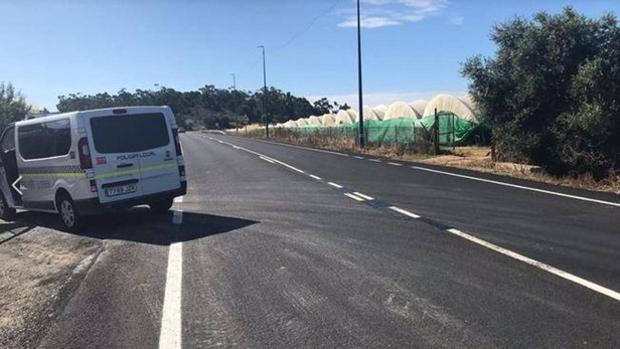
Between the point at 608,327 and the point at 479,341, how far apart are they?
109 centimetres

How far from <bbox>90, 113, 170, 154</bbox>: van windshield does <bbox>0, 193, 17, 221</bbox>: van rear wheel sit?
3.70 metres

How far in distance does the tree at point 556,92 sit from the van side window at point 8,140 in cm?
1288

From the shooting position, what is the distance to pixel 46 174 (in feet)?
36.8

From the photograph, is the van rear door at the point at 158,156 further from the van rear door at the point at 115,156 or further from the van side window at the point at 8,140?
the van side window at the point at 8,140

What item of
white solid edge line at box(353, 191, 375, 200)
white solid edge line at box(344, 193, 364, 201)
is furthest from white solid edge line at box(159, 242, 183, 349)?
white solid edge line at box(353, 191, 375, 200)

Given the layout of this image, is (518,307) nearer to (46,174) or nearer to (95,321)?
(95,321)

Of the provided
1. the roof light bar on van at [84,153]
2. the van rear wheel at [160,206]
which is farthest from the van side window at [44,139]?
the van rear wheel at [160,206]

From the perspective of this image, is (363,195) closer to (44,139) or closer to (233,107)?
(44,139)

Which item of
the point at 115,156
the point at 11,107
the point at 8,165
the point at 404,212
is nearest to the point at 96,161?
the point at 115,156

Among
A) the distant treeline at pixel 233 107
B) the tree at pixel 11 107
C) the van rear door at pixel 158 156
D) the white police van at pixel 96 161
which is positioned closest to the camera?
the white police van at pixel 96 161

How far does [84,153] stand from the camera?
10.2 metres

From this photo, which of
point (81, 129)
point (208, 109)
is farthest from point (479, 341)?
point (208, 109)

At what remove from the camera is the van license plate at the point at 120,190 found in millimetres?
10500

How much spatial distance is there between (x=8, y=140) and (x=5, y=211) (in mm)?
1452
